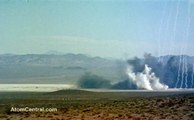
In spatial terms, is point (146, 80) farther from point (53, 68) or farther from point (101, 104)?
point (53, 68)

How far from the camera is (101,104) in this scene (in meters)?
3.33

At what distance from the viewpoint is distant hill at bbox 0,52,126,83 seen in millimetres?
3254

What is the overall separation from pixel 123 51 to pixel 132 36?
15 cm

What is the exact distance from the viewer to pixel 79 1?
3.29m

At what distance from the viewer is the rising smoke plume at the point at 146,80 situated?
332cm

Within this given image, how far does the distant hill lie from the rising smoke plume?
15 cm

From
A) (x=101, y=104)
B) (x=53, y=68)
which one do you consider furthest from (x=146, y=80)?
(x=53, y=68)

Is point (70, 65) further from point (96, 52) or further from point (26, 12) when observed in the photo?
point (26, 12)

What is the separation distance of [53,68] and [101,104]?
0.51 m

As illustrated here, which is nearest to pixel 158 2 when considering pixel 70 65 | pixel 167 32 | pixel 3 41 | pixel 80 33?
pixel 167 32

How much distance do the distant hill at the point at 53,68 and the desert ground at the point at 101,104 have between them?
12 cm

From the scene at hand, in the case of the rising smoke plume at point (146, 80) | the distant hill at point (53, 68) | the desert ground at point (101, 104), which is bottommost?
the desert ground at point (101, 104)

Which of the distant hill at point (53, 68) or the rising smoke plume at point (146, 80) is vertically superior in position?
the distant hill at point (53, 68)

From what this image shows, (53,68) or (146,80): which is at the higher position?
(53,68)
